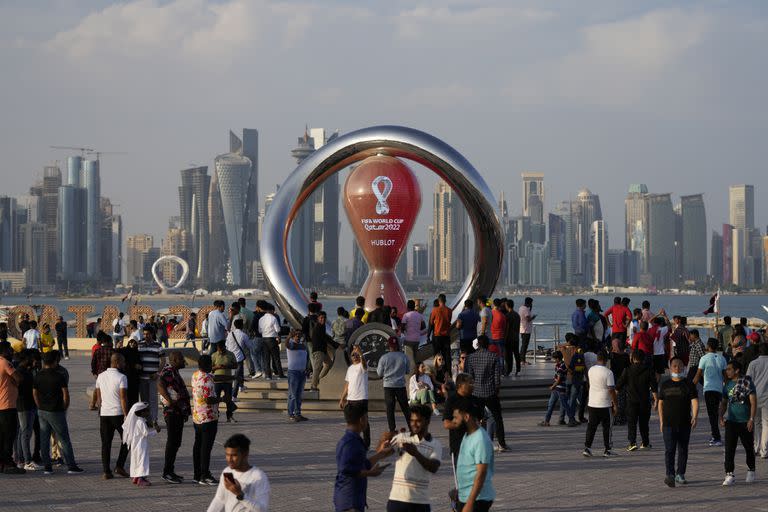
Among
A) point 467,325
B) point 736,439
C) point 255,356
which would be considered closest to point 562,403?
point 467,325

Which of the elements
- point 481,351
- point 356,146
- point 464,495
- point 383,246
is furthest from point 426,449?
point 383,246

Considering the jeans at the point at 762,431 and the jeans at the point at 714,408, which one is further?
the jeans at the point at 714,408

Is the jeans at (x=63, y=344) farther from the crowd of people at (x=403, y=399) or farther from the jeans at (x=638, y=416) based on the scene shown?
the jeans at (x=638, y=416)

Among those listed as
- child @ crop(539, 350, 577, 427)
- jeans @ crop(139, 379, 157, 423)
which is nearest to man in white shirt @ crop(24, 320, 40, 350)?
jeans @ crop(139, 379, 157, 423)

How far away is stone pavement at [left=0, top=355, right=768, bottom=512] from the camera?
33.7ft

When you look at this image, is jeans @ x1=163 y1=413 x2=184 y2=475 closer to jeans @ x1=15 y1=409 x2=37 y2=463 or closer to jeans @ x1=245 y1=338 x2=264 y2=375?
jeans @ x1=15 y1=409 x2=37 y2=463

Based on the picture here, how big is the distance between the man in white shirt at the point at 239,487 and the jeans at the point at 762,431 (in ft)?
25.0

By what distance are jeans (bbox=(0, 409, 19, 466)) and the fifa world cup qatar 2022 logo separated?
12696 millimetres

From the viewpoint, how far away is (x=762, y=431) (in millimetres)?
13141

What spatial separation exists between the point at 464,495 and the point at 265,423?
961 cm

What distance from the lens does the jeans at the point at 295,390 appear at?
16.6 meters

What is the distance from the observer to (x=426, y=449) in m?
7.29

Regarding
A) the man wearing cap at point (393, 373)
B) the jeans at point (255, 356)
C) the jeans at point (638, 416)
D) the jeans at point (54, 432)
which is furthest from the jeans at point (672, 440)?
the jeans at point (255, 356)

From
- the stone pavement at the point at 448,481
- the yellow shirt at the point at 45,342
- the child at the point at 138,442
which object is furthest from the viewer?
the yellow shirt at the point at 45,342
